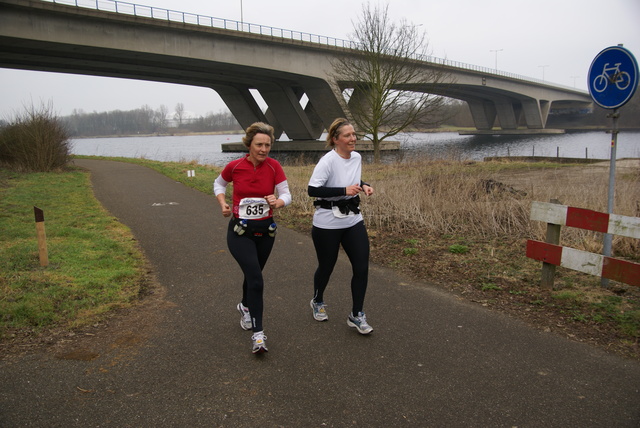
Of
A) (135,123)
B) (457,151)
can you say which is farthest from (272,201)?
(135,123)

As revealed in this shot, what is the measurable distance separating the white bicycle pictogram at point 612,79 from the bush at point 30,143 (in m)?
21.6

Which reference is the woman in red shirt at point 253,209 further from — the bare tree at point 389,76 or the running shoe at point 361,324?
the bare tree at point 389,76

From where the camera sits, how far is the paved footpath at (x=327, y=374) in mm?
2891

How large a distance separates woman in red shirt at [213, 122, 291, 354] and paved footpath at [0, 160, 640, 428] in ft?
1.73

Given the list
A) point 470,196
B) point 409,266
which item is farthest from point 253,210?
point 470,196

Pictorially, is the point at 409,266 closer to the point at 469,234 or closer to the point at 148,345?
the point at 469,234

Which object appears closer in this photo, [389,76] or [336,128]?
[336,128]

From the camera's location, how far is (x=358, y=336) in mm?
4117

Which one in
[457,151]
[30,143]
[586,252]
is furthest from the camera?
[30,143]

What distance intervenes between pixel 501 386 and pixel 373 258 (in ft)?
12.0

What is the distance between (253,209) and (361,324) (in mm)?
1408

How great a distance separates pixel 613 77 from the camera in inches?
187

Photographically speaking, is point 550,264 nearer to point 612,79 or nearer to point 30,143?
point 612,79

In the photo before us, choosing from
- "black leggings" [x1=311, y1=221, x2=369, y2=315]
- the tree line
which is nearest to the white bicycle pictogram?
"black leggings" [x1=311, y1=221, x2=369, y2=315]
